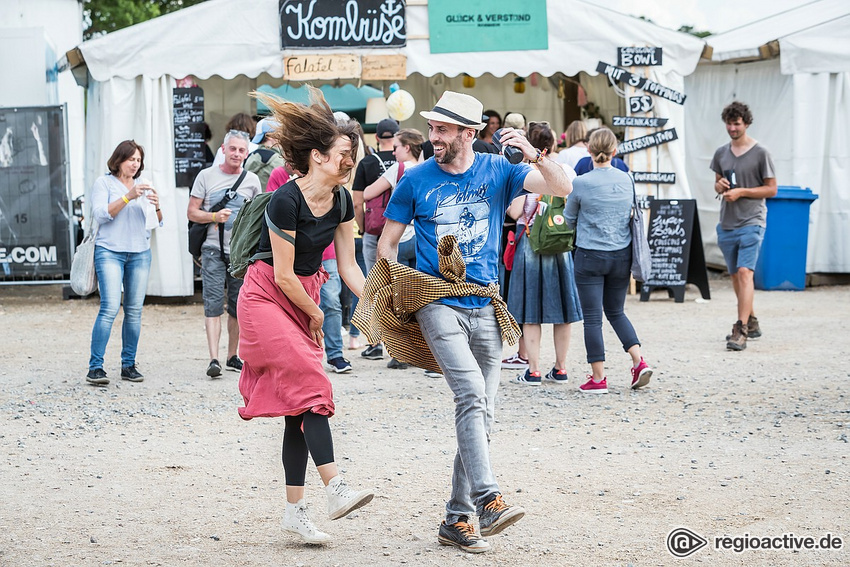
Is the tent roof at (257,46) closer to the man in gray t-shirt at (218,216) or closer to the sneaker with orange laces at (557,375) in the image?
the man in gray t-shirt at (218,216)

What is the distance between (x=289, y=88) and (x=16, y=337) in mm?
6354

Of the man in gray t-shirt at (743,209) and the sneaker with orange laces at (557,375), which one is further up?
the man in gray t-shirt at (743,209)

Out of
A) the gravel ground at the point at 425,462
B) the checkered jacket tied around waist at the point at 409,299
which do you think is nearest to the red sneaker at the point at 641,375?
the gravel ground at the point at 425,462

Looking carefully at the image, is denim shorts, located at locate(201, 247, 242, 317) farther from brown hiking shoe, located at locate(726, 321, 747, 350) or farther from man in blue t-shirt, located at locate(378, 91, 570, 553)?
brown hiking shoe, located at locate(726, 321, 747, 350)

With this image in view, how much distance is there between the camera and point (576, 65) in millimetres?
12320

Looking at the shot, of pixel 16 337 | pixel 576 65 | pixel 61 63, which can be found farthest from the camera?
pixel 61 63

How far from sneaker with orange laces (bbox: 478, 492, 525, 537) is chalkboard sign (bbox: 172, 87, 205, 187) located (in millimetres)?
8810

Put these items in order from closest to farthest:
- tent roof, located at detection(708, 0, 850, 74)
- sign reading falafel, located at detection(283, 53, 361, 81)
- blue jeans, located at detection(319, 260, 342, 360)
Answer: blue jeans, located at detection(319, 260, 342, 360) < sign reading falafel, located at detection(283, 53, 361, 81) < tent roof, located at detection(708, 0, 850, 74)

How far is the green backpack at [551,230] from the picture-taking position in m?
7.38

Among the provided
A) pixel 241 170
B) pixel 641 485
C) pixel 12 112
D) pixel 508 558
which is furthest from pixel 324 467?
pixel 12 112

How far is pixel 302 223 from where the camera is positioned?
14.3 feet

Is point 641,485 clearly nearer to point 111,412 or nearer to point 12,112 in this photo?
point 111,412

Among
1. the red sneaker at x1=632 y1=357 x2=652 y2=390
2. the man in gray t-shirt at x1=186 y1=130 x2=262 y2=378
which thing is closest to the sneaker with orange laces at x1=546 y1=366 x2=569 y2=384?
the red sneaker at x1=632 y1=357 x2=652 y2=390

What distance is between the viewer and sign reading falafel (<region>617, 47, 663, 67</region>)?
40.5 ft
